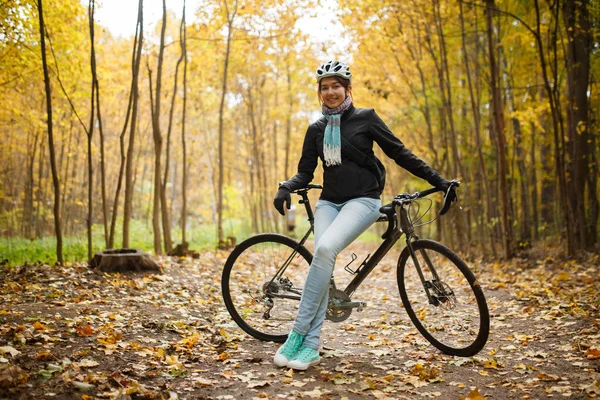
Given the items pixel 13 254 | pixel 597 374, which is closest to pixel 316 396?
pixel 597 374

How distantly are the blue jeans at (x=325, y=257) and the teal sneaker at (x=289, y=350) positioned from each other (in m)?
0.04

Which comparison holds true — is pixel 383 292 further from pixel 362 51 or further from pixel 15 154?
pixel 15 154

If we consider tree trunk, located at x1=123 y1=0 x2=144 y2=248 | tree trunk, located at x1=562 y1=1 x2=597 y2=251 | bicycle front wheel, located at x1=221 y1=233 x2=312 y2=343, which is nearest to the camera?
bicycle front wheel, located at x1=221 y1=233 x2=312 y2=343

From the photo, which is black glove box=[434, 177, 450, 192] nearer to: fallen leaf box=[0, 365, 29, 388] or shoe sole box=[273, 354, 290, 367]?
shoe sole box=[273, 354, 290, 367]

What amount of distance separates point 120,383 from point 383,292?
471cm

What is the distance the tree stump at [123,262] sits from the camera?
5977mm

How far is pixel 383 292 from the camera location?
6895mm

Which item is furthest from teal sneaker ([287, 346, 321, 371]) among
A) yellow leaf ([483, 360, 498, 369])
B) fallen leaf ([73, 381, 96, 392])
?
fallen leaf ([73, 381, 96, 392])

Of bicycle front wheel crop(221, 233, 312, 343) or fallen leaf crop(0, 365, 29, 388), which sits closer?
fallen leaf crop(0, 365, 29, 388)

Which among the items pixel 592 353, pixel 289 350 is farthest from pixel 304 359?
pixel 592 353

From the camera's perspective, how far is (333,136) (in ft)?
11.0

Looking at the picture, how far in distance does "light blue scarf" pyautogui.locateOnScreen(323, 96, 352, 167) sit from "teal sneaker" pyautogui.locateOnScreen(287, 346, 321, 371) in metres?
1.28

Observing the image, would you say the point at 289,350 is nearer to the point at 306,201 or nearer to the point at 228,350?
the point at 228,350

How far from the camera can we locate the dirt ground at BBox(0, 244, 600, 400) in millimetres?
2795
